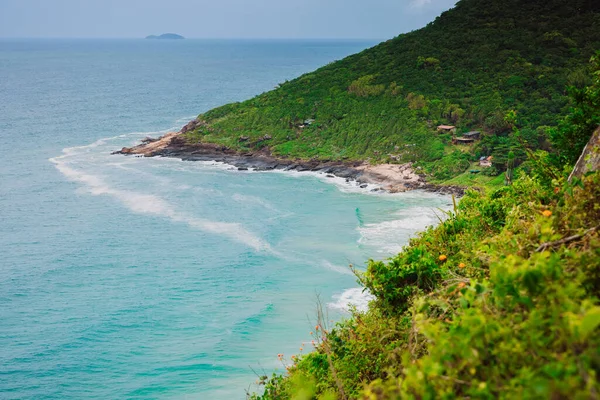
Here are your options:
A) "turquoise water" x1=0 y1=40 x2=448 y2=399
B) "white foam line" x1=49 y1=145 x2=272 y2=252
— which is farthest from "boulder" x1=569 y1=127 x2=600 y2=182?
"white foam line" x1=49 y1=145 x2=272 y2=252

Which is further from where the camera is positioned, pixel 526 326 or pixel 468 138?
pixel 468 138

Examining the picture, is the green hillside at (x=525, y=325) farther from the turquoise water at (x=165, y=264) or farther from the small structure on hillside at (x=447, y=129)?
the small structure on hillside at (x=447, y=129)

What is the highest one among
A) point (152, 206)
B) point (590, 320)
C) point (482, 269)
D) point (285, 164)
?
point (590, 320)

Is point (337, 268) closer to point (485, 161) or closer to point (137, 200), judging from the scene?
point (485, 161)

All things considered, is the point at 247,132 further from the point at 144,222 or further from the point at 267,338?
the point at 267,338

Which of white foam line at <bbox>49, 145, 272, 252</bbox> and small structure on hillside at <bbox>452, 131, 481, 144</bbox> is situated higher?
small structure on hillside at <bbox>452, 131, 481, 144</bbox>

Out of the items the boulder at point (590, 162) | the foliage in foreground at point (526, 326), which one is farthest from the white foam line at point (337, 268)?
the foliage in foreground at point (526, 326)

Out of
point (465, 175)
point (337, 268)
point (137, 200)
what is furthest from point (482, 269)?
point (137, 200)

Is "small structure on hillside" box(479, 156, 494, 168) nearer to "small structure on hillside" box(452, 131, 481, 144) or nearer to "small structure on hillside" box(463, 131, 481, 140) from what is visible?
"small structure on hillside" box(452, 131, 481, 144)
